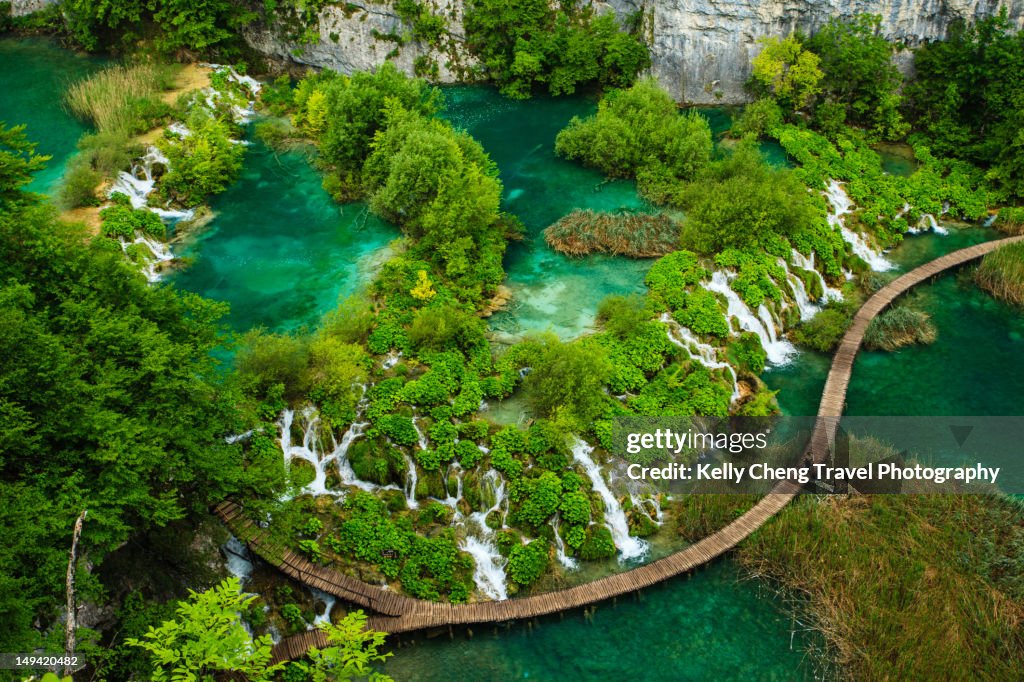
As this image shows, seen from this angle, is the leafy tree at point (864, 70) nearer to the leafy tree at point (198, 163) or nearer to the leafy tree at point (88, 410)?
the leafy tree at point (198, 163)

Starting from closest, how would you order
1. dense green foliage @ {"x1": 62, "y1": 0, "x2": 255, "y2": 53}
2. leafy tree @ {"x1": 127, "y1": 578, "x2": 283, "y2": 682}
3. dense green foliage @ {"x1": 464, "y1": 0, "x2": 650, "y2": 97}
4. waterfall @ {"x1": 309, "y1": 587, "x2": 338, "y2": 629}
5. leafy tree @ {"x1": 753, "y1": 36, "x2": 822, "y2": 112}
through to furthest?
leafy tree @ {"x1": 127, "y1": 578, "x2": 283, "y2": 682} < waterfall @ {"x1": 309, "y1": 587, "x2": 338, "y2": 629} < leafy tree @ {"x1": 753, "y1": 36, "x2": 822, "y2": 112} < dense green foliage @ {"x1": 464, "y1": 0, "x2": 650, "y2": 97} < dense green foliage @ {"x1": 62, "y1": 0, "x2": 255, "y2": 53}

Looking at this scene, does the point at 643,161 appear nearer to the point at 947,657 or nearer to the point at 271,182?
the point at 271,182

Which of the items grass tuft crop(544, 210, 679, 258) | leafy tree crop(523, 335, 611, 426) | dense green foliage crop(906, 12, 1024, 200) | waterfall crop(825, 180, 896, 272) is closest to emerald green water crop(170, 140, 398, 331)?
grass tuft crop(544, 210, 679, 258)

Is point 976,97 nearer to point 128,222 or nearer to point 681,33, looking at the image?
point 681,33

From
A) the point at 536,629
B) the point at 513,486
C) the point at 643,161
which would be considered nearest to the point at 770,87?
the point at 643,161

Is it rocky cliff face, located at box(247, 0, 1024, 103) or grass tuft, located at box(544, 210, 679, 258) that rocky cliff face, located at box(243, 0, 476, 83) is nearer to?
rocky cliff face, located at box(247, 0, 1024, 103)

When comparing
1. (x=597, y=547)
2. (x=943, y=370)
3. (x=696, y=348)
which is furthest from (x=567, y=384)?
(x=943, y=370)

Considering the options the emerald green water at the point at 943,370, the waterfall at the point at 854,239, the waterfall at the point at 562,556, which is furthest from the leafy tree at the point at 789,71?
the waterfall at the point at 562,556
